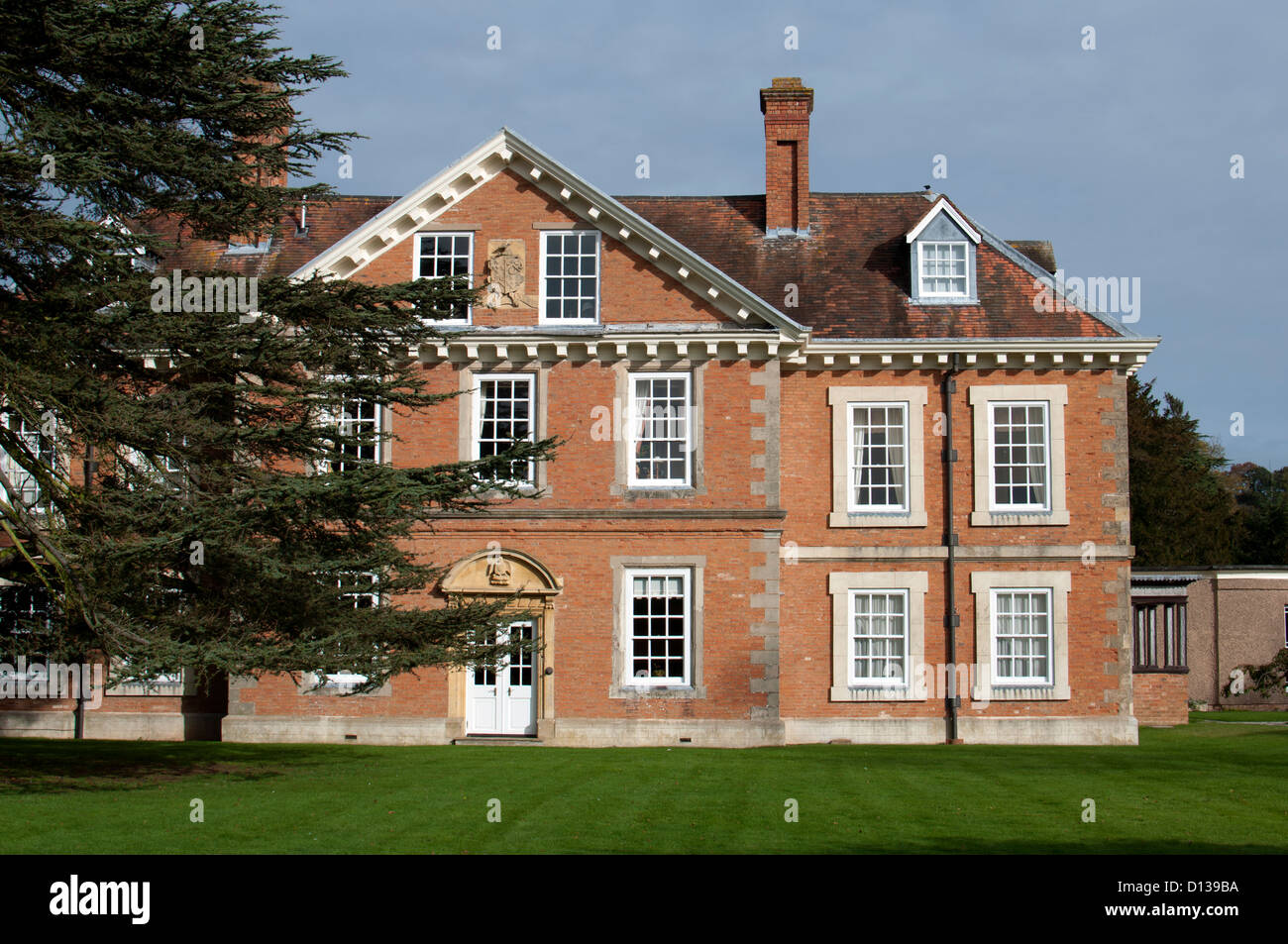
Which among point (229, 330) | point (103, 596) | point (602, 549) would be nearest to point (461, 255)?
point (602, 549)

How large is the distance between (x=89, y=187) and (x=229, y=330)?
2.42m

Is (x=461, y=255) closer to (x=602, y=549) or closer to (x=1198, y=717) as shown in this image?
(x=602, y=549)

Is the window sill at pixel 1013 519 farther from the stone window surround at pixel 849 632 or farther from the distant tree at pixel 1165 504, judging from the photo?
the distant tree at pixel 1165 504

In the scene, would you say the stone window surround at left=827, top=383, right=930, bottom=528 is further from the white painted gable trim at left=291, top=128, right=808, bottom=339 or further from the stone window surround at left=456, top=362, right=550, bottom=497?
the stone window surround at left=456, top=362, right=550, bottom=497

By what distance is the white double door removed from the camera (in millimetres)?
24266

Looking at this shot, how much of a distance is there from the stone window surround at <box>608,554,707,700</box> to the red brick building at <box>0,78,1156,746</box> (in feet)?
0.14

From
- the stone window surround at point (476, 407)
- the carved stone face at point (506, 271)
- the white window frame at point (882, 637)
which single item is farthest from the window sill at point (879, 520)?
the carved stone face at point (506, 271)

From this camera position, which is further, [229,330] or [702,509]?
[702,509]

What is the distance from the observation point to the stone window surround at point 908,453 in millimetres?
25391

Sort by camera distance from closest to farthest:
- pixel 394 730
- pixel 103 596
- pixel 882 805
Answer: pixel 882 805
pixel 103 596
pixel 394 730

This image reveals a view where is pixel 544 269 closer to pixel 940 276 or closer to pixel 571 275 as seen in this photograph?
pixel 571 275

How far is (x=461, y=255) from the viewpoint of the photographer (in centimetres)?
2498

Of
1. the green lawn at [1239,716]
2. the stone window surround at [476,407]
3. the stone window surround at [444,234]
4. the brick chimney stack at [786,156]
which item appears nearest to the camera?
the stone window surround at [476,407]

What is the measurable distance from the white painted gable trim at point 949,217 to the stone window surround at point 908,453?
314cm
